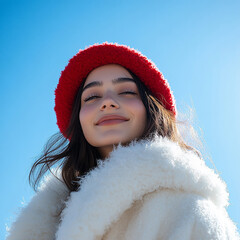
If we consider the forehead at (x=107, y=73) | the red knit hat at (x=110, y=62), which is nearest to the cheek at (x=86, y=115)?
the forehead at (x=107, y=73)

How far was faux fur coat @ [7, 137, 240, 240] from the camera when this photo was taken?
1290mm

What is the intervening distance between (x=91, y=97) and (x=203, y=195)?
3.88 ft

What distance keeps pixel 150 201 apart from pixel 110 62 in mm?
1308

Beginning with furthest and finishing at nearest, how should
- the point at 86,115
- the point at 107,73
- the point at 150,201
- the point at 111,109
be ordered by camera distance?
the point at 107,73 < the point at 86,115 < the point at 111,109 < the point at 150,201

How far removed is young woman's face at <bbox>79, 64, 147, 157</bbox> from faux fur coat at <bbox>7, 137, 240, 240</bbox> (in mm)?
437

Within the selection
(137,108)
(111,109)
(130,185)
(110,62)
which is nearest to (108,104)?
(111,109)

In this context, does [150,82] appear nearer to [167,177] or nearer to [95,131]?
[95,131]

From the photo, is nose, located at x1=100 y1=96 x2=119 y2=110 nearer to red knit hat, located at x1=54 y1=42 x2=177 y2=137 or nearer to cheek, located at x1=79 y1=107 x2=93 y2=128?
cheek, located at x1=79 y1=107 x2=93 y2=128

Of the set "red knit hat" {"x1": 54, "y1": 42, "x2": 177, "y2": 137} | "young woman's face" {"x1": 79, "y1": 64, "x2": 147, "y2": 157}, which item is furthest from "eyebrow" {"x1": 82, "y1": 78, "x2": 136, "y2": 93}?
"red knit hat" {"x1": 54, "y1": 42, "x2": 177, "y2": 137}

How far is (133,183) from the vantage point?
1.40 m

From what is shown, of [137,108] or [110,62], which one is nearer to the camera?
[137,108]

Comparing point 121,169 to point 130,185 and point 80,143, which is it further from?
point 80,143

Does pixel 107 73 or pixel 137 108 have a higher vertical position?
pixel 107 73

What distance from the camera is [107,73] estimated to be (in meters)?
2.29
